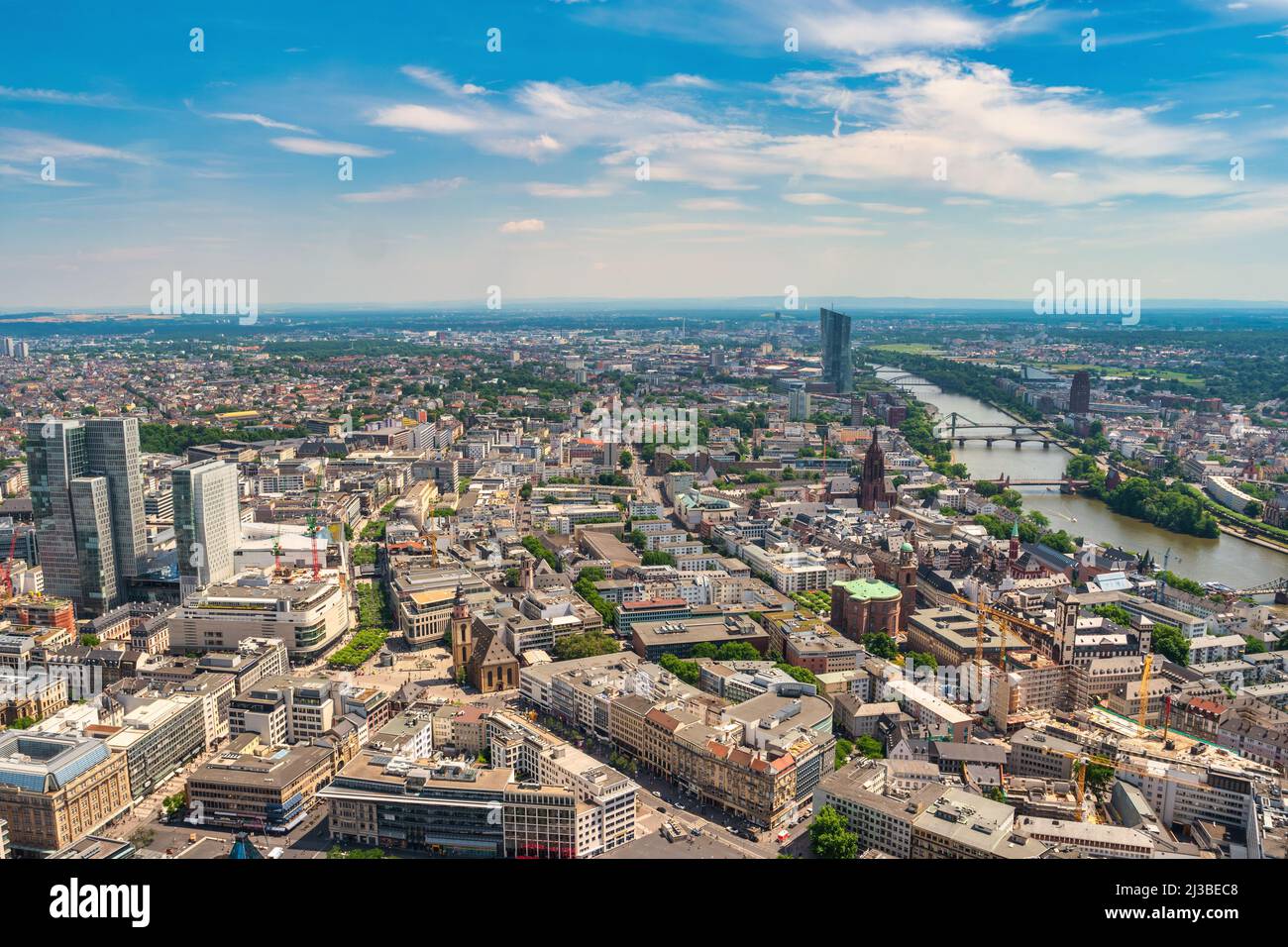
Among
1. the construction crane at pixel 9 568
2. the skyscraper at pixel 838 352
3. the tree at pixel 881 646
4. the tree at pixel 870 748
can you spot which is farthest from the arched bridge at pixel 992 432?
the construction crane at pixel 9 568

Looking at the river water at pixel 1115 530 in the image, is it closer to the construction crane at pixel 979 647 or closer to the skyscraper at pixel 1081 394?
the skyscraper at pixel 1081 394

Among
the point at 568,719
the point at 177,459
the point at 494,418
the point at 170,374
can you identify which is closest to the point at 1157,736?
the point at 568,719

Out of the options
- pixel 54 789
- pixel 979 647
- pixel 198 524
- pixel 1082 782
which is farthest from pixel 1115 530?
pixel 54 789

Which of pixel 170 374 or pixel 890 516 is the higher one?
pixel 170 374

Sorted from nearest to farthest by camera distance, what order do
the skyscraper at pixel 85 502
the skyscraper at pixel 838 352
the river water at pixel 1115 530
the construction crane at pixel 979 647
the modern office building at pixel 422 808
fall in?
the modern office building at pixel 422 808 → the construction crane at pixel 979 647 → the skyscraper at pixel 85 502 → the river water at pixel 1115 530 → the skyscraper at pixel 838 352

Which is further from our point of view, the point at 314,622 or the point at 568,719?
the point at 314,622
